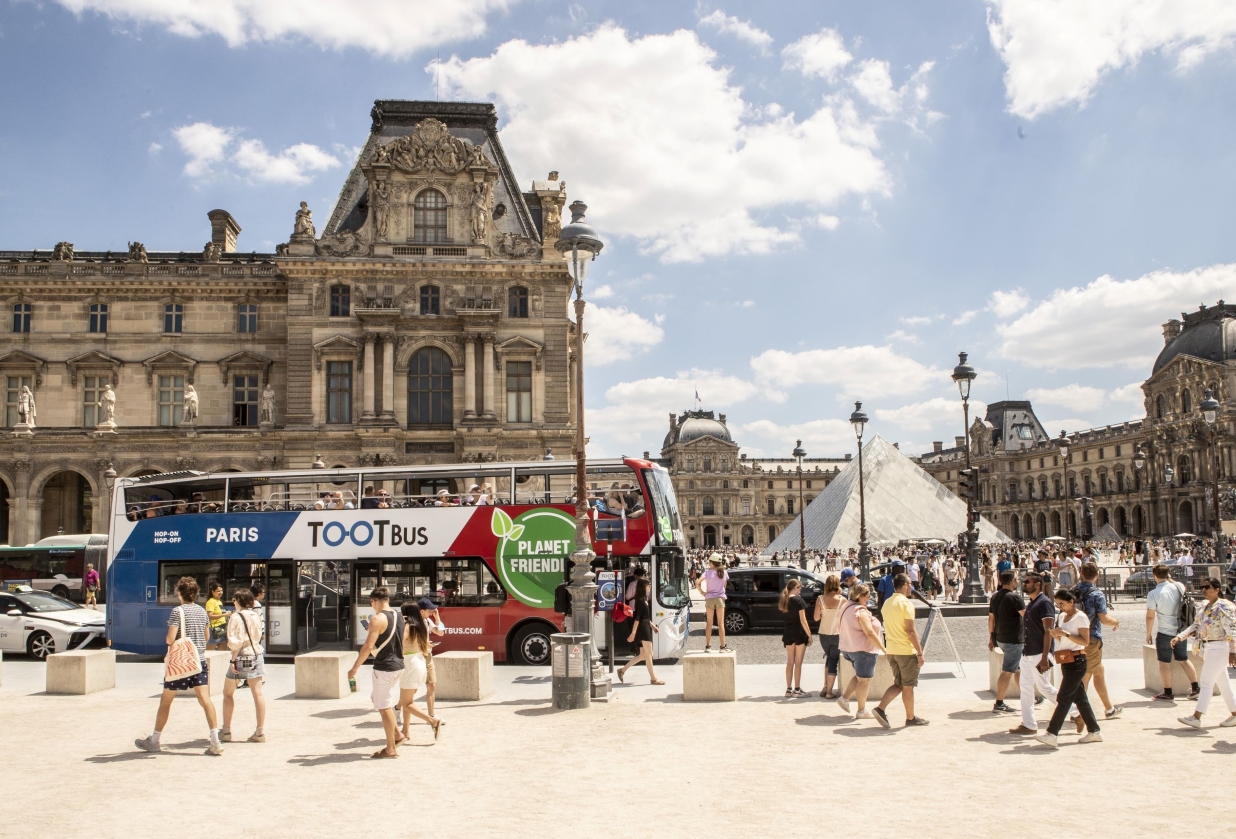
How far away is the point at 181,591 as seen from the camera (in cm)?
992

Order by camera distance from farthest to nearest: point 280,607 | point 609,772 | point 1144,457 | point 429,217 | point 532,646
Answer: point 1144,457
point 429,217
point 280,607
point 532,646
point 609,772

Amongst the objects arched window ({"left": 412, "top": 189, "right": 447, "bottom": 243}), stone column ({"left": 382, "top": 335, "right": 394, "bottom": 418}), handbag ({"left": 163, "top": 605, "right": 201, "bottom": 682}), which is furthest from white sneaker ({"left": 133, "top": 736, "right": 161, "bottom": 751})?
arched window ({"left": 412, "top": 189, "right": 447, "bottom": 243})

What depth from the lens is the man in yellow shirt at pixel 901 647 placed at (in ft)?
34.9

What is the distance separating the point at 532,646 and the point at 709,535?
119733mm

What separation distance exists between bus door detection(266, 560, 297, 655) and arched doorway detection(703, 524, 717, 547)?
388ft

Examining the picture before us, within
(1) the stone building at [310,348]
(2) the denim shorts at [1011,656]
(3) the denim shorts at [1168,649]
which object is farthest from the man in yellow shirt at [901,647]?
(1) the stone building at [310,348]

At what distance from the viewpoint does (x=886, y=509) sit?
54656 mm

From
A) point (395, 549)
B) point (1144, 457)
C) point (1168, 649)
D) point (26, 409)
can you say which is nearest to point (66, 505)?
point (26, 409)

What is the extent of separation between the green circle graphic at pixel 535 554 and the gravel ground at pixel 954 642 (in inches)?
145

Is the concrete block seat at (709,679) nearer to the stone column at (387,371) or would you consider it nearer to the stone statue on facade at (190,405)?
the stone column at (387,371)

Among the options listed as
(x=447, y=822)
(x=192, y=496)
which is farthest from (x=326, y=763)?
(x=192, y=496)

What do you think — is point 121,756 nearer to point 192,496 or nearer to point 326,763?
point 326,763

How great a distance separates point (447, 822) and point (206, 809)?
2086 mm

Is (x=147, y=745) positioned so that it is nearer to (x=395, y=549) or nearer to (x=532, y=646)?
(x=395, y=549)
